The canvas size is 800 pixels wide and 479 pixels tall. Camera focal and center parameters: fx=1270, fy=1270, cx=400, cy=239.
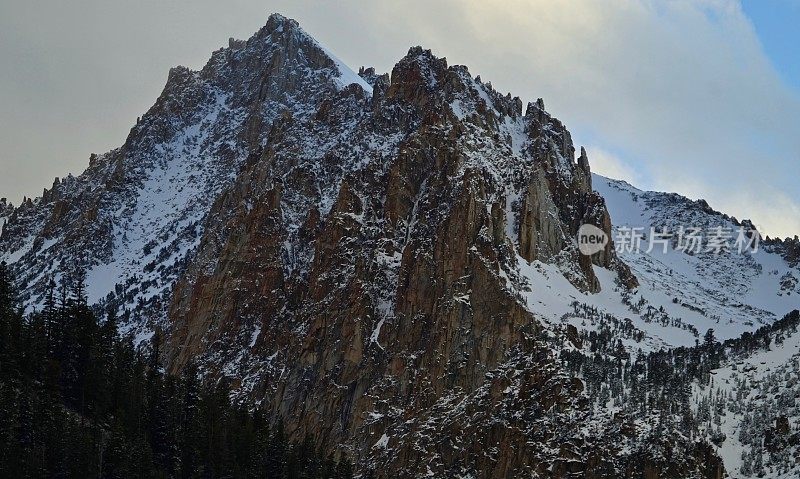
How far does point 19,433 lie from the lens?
120m

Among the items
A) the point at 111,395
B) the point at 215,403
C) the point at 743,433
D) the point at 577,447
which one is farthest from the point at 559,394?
the point at 111,395

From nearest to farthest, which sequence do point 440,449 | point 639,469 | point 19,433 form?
point 19,433
point 639,469
point 440,449

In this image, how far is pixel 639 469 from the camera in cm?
18025

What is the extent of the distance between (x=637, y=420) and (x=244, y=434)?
6018 cm

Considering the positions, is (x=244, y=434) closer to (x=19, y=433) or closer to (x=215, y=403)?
(x=215, y=403)

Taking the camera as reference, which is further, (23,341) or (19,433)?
(23,341)

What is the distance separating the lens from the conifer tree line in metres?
121

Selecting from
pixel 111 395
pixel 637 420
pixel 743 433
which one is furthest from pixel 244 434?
pixel 743 433

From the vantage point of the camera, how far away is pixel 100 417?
13738 centimetres

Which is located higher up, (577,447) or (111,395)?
(577,447)

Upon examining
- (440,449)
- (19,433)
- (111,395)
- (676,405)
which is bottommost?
(19,433)

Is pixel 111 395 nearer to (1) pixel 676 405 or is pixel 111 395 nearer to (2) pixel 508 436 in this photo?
(2) pixel 508 436

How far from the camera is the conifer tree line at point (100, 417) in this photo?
121312 mm

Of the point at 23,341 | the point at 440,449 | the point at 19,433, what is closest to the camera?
the point at 19,433
